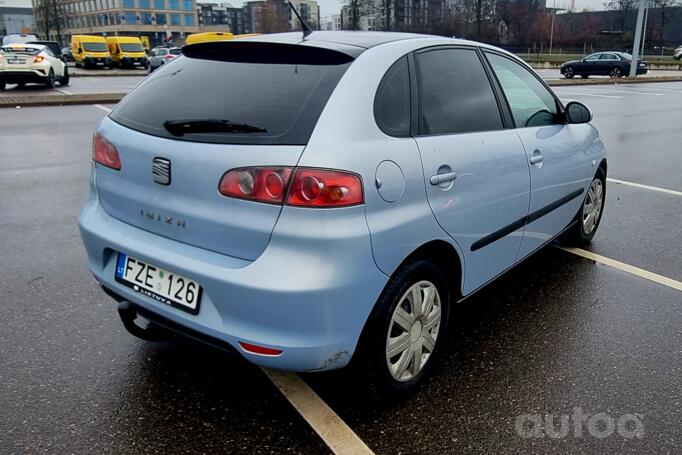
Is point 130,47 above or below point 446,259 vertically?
above

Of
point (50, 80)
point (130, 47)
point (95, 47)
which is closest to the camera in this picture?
point (50, 80)

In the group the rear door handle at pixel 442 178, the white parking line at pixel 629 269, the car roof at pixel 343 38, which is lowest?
the white parking line at pixel 629 269

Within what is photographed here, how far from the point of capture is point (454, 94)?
3061 mm

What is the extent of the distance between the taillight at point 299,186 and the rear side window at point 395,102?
0.39 metres

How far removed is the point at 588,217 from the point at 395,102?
2.87 metres

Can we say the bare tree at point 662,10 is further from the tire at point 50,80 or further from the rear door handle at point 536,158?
the rear door handle at point 536,158

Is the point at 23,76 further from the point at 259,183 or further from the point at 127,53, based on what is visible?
the point at 127,53

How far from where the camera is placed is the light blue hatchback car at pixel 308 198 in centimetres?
223

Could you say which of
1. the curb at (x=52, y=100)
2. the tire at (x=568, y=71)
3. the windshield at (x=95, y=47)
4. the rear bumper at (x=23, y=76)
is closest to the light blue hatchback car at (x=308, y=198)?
the curb at (x=52, y=100)

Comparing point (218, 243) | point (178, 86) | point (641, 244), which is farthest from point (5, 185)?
point (641, 244)

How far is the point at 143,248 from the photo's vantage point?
2553 mm

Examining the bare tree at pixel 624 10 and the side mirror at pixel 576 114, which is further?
the bare tree at pixel 624 10

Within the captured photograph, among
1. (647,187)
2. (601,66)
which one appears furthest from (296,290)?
(601,66)

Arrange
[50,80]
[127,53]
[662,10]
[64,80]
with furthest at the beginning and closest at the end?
[662,10] < [127,53] < [64,80] < [50,80]
